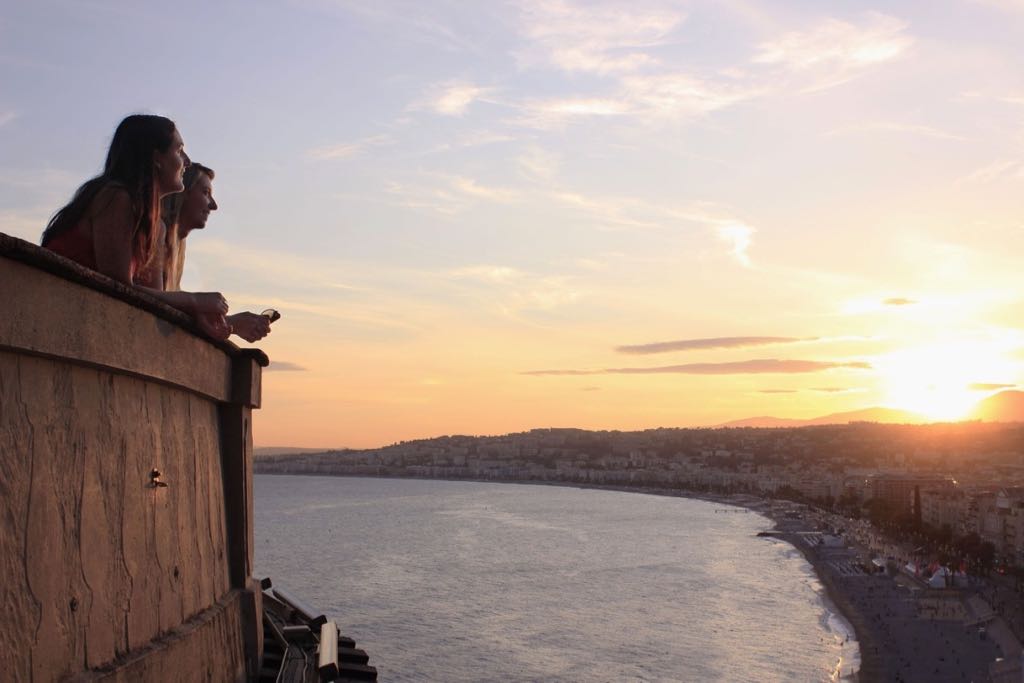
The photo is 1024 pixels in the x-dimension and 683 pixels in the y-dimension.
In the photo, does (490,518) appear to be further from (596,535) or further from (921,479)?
(921,479)

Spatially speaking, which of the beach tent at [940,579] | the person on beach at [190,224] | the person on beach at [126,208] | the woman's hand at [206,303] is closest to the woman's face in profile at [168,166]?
the person on beach at [126,208]

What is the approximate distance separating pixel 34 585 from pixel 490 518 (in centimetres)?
10239

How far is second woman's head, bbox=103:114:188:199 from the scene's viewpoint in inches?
105

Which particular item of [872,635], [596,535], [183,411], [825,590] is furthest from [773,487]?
[183,411]

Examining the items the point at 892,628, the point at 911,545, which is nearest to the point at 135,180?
the point at 892,628

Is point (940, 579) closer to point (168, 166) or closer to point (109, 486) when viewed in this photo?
point (168, 166)

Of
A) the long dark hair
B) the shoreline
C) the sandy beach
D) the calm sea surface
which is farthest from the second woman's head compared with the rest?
the shoreline

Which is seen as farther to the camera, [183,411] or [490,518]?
[490,518]

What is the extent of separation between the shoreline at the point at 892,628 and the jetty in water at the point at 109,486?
32.3 m

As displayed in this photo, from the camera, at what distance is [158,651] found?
253 centimetres

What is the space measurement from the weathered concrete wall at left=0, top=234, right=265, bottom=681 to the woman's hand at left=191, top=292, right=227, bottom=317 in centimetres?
6

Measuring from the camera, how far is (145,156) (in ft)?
8.91

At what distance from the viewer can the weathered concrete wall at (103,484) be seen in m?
1.92

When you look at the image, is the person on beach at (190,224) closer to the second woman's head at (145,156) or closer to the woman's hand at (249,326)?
the woman's hand at (249,326)
